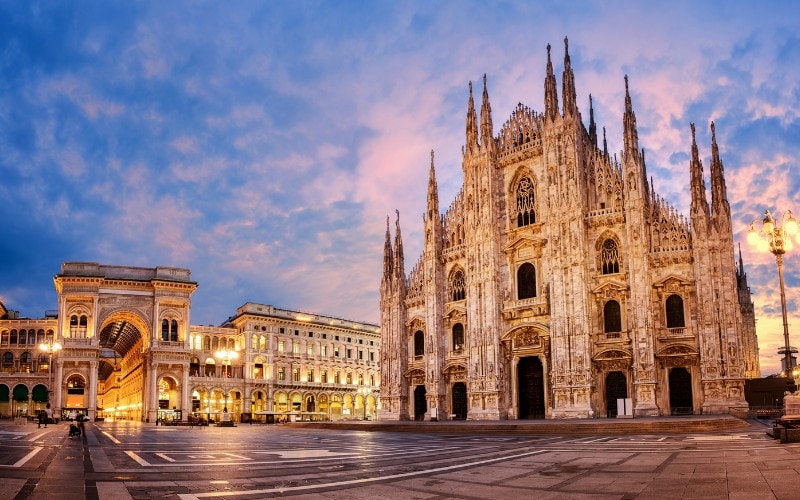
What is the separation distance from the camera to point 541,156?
5212 cm

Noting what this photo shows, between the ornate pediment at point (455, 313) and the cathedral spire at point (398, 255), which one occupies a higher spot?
the cathedral spire at point (398, 255)

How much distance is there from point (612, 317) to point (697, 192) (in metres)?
10.2

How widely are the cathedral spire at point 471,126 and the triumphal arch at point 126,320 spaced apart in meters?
40.3

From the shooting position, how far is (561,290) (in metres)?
47.8

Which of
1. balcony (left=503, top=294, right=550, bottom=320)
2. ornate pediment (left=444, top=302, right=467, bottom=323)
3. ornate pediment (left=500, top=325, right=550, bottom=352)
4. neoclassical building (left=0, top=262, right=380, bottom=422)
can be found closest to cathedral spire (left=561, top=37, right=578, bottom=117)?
balcony (left=503, top=294, right=550, bottom=320)

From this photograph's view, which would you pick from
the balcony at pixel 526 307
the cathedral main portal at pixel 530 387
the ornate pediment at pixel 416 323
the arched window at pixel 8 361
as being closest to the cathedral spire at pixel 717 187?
the balcony at pixel 526 307

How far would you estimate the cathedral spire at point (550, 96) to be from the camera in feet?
168

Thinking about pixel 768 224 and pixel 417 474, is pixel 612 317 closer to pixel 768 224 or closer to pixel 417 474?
pixel 768 224

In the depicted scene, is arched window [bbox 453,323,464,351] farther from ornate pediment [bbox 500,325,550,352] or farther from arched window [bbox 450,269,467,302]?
ornate pediment [bbox 500,325,550,352]

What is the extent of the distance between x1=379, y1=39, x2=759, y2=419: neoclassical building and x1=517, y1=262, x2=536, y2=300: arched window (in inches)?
6.6

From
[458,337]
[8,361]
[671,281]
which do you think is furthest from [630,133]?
[8,361]

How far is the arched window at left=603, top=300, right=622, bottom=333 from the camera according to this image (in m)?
46.2

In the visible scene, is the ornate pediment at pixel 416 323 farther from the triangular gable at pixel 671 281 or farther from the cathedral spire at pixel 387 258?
the triangular gable at pixel 671 281

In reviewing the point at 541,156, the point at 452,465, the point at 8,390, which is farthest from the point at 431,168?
the point at 8,390
